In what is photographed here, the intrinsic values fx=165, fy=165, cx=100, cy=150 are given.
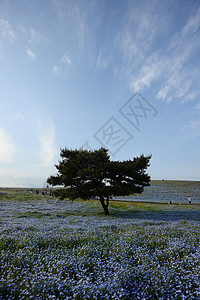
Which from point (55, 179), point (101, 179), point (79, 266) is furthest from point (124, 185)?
point (79, 266)

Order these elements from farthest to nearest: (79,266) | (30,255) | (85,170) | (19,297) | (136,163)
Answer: (136,163), (85,170), (30,255), (79,266), (19,297)

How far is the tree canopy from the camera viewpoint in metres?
21.8

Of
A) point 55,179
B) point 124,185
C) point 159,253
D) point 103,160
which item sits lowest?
point 159,253

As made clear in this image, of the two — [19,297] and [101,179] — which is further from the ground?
[101,179]

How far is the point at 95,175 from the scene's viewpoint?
69.6ft

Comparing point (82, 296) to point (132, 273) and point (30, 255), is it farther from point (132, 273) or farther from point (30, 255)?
point (30, 255)

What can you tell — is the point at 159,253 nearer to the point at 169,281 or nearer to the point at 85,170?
the point at 169,281

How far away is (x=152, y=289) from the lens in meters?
3.67

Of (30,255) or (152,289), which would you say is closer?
(152,289)

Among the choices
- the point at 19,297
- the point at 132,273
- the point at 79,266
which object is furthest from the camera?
the point at 79,266

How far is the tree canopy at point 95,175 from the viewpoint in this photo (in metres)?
21.8

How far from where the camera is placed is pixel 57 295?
3.68 m

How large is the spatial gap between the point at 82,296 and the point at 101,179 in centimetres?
1903

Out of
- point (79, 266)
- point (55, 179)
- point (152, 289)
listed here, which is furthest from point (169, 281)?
point (55, 179)
